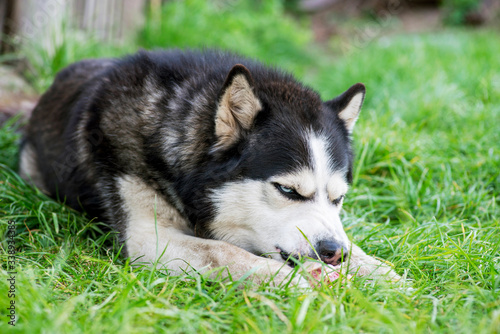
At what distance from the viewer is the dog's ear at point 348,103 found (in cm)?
322

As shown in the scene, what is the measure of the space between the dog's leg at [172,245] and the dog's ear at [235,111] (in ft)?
2.01

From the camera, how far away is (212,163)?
112 inches

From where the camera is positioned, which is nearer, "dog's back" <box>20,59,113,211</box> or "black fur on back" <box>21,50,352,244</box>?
"black fur on back" <box>21,50,352,244</box>

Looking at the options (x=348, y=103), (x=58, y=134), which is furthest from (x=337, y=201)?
(x=58, y=134)

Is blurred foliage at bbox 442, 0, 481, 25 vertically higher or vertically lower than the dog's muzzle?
higher

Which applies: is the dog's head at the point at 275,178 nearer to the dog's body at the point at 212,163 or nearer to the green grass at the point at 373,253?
the dog's body at the point at 212,163

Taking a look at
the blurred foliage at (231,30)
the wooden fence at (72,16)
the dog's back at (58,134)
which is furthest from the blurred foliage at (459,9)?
the dog's back at (58,134)

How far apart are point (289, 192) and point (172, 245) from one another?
0.81 metres

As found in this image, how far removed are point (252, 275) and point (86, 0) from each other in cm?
585

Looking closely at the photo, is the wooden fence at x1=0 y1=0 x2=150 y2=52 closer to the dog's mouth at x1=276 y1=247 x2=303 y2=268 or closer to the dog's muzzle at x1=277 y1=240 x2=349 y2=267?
the dog's mouth at x1=276 y1=247 x2=303 y2=268

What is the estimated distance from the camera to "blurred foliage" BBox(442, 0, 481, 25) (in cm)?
1430

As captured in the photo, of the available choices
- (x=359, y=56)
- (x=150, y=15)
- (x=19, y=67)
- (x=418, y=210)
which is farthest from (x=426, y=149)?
(x=150, y=15)

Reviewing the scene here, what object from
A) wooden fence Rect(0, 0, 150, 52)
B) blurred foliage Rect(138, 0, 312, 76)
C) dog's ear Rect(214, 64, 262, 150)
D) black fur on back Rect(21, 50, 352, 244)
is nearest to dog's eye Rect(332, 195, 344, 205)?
black fur on back Rect(21, 50, 352, 244)

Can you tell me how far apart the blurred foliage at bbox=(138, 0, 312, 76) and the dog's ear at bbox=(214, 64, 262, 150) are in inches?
150
